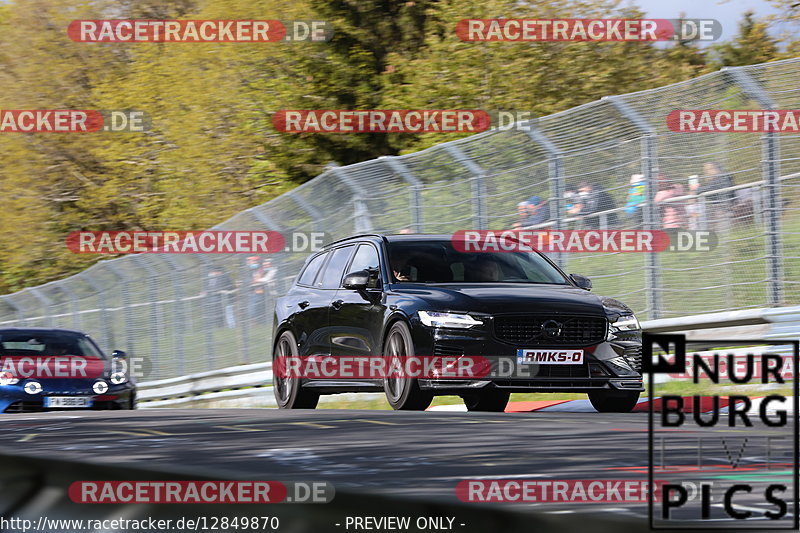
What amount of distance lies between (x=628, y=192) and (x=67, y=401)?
7023mm

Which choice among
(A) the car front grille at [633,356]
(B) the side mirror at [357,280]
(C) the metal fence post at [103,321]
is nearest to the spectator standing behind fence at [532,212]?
(B) the side mirror at [357,280]

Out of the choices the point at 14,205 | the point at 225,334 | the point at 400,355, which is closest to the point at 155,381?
the point at 225,334

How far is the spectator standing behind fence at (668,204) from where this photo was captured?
14.8 m

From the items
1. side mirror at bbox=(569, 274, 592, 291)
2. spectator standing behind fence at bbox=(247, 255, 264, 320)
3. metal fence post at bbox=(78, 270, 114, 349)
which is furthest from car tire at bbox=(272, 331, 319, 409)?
metal fence post at bbox=(78, 270, 114, 349)

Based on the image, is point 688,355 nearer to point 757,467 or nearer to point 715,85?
point 757,467

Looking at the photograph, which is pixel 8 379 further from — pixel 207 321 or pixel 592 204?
pixel 592 204

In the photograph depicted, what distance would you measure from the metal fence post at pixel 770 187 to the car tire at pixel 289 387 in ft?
14.8

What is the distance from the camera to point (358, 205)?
60.2ft

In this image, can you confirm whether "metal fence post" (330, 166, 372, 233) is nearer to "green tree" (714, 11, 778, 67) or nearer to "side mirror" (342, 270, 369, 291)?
"side mirror" (342, 270, 369, 291)

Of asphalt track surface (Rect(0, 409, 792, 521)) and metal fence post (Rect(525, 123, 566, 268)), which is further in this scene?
metal fence post (Rect(525, 123, 566, 268))

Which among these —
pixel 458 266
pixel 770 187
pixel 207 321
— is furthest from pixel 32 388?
pixel 770 187

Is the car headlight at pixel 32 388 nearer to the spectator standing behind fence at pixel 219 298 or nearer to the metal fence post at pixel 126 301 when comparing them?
the spectator standing behind fence at pixel 219 298

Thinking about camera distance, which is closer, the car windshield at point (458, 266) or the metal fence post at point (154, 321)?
the car windshield at point (458, 266)

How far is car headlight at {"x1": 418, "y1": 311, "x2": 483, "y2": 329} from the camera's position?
1123cm
